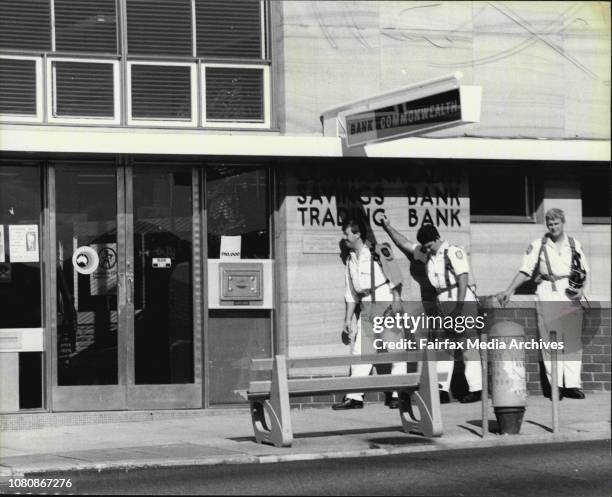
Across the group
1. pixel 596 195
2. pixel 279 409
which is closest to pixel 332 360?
pixel 279 409

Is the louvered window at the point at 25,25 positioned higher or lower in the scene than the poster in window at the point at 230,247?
higher

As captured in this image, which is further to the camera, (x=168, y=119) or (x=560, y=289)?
(x=560, y=289)

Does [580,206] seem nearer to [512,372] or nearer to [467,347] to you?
[467,347]

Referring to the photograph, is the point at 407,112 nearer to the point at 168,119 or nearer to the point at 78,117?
the point at 168,119

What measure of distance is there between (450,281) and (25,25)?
19.6 ft

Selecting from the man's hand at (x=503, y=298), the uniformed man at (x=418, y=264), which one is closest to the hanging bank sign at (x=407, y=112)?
the uniformed man at (x=418, y=264)

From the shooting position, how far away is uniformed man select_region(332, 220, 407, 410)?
15.4 meters

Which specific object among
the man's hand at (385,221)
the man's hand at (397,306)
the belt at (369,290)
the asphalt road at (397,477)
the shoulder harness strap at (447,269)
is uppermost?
the man's hand at (385,221)

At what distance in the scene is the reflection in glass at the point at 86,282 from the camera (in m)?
14.8

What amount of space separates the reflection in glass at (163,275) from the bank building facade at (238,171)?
0.02 m

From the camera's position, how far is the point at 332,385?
12188 millimetres

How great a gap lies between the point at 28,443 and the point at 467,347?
5.67m

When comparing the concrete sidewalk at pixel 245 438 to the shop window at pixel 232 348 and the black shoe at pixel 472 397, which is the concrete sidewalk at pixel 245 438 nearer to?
the black shoe at pixel 472 397

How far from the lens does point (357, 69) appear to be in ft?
51.7
